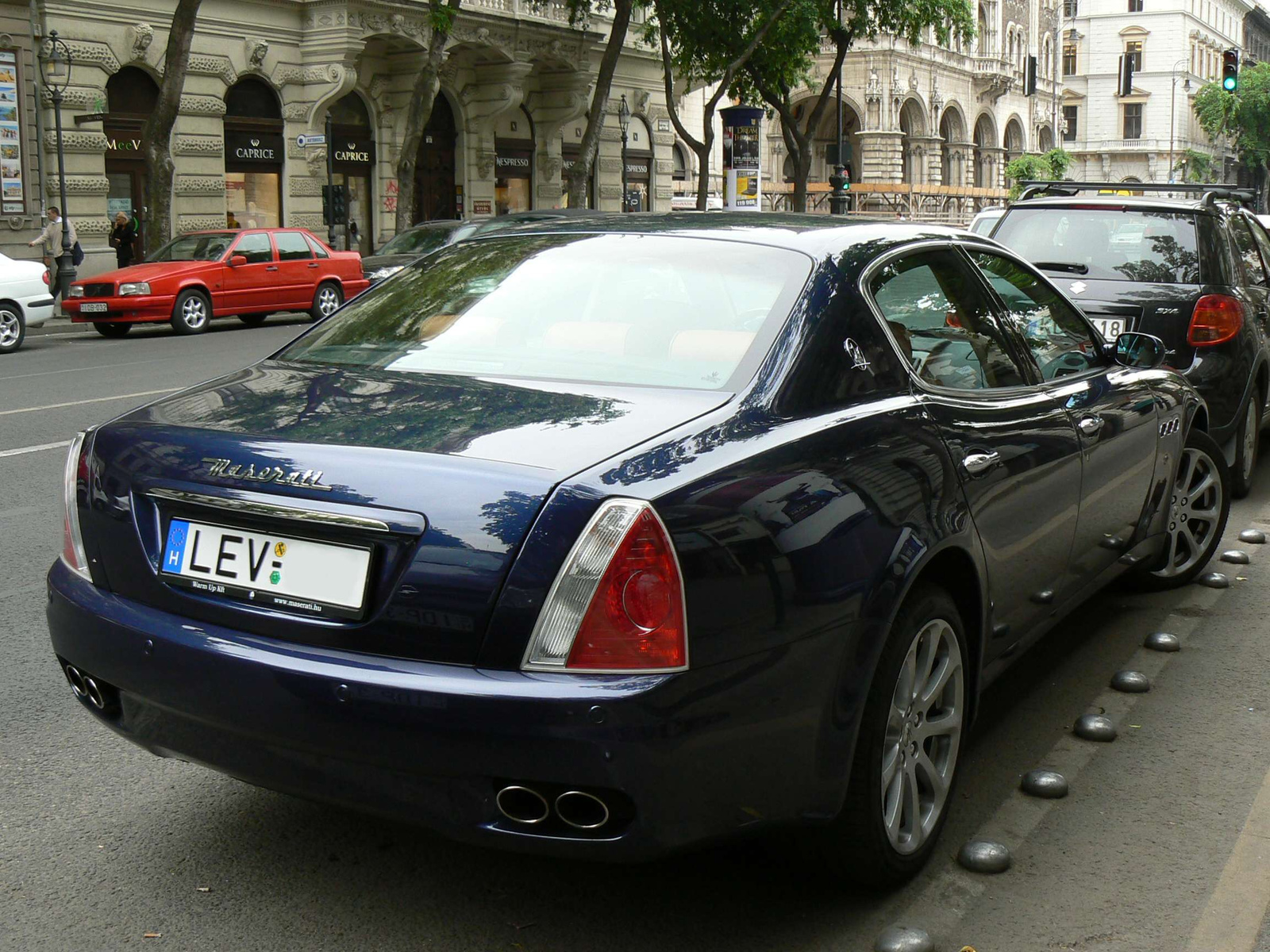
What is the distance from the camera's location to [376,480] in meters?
2.75

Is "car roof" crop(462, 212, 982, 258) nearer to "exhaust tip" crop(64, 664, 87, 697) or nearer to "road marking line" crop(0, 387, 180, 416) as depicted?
"exhaust tip" crop(64, 664, 87, 697)

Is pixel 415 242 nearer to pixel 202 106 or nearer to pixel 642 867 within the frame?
pixel 202 106

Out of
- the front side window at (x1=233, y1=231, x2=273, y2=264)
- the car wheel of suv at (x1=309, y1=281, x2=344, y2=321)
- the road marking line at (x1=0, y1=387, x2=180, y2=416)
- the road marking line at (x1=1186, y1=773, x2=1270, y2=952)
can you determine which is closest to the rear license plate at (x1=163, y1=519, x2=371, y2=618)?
the road marking line at (x1=1186, y1=773, x2=1270, y2=952)

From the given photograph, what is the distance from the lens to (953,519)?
11.2ft

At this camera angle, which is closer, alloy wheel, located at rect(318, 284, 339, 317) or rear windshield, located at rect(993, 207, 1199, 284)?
rear windshield, located at rect(993, 207, 1199, 284)

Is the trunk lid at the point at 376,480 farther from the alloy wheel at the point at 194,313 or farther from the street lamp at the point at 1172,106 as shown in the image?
the street lamp at the point at 1172,106

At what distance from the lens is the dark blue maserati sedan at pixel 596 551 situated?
2611 millimetres

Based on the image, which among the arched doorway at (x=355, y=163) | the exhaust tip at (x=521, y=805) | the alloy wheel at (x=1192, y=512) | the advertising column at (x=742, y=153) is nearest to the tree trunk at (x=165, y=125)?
the arched doorway at (x=355, y=163)

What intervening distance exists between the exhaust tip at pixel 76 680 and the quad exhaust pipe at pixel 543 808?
45.3 inches

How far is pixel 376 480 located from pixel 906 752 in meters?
1.39

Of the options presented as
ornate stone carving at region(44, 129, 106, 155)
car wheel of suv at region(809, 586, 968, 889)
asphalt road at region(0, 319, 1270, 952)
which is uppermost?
ornate stone carving at region(44, 129, 106, 155)

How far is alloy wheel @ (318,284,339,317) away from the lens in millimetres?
23938

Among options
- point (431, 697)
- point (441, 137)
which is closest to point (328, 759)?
point (431, 697)

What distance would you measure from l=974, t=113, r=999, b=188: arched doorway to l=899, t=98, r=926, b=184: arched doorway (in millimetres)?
9687
